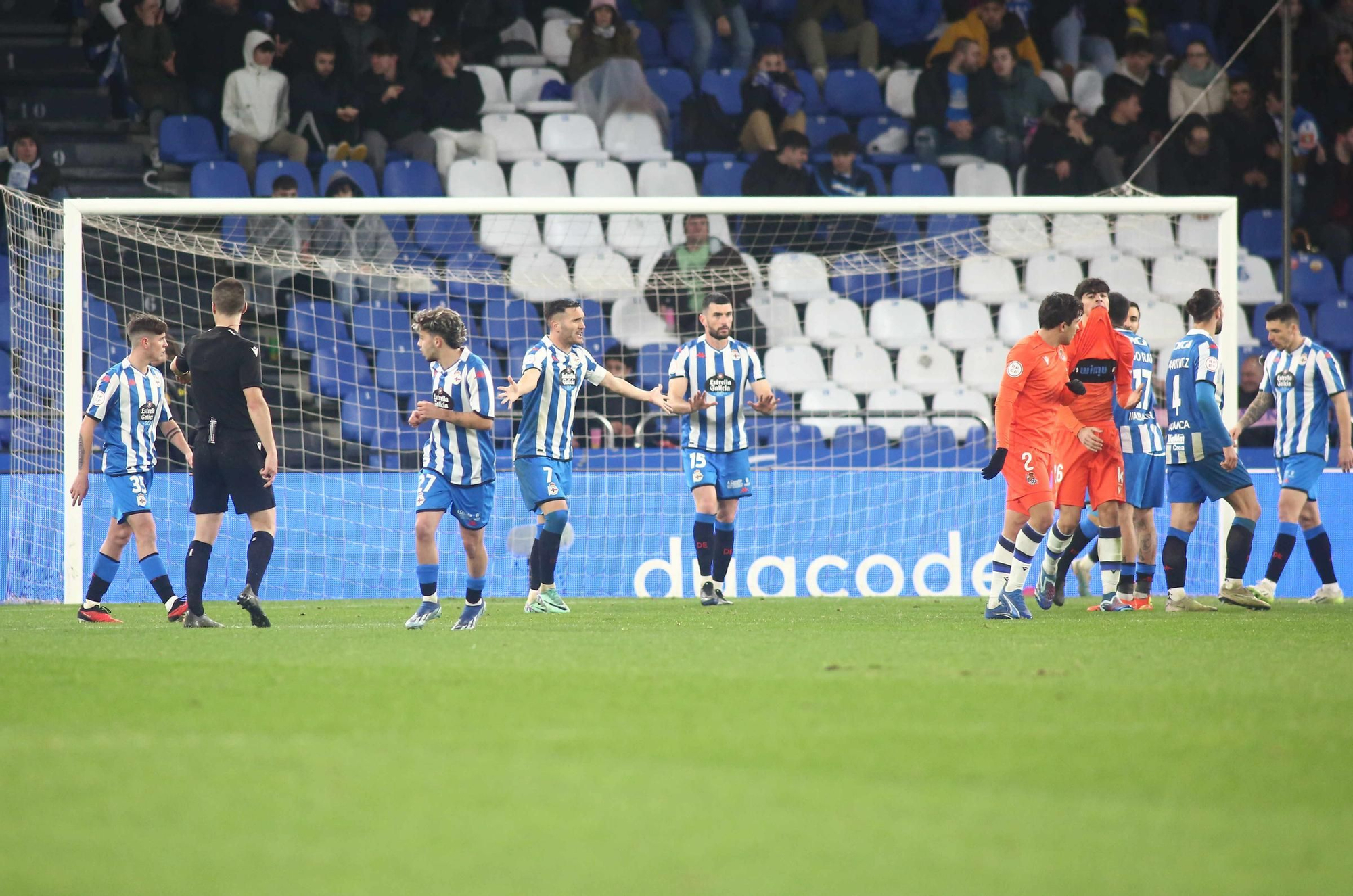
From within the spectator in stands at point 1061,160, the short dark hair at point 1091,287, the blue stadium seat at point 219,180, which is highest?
the spectator in stands at point 1061,160

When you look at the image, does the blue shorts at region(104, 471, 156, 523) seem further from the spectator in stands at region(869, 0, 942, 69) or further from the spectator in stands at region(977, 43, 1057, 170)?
the spectator in stands at region(869, 0, 942, 69)

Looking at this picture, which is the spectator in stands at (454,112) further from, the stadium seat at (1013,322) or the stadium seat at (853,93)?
the stadium seat at (1013,322)

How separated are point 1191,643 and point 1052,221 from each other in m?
8.11

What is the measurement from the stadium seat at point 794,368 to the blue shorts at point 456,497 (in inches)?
240

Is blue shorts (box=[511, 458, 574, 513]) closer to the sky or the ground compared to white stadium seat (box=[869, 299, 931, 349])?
closer to the ground

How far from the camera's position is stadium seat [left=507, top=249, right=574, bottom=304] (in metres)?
13.4

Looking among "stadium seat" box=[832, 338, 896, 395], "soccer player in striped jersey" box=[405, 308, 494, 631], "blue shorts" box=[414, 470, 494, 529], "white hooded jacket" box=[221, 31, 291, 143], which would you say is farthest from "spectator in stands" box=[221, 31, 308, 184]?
"blue shorts" box=[414, 470, 494, 529]

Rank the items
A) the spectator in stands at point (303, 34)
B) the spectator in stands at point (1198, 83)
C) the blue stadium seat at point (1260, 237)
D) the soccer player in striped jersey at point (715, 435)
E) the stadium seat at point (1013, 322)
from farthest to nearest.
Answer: the spectator in stands at point (1198, 83) → the blue stadium seat at point (1260, 237) → the spectator in stands at point (303, 34) → the stadium seat at point (1013, 322) → the soccer player in striped jersey at point (715, 435)

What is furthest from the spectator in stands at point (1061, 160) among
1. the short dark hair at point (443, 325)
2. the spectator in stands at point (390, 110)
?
the short dark hair at point (443, 325)

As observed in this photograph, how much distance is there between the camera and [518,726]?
430 cm

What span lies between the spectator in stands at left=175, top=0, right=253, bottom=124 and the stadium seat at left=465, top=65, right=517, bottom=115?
2.45 m

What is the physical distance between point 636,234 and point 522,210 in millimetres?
3449

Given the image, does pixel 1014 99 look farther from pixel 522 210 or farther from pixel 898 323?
pixel 522 210

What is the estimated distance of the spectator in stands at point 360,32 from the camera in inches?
610
